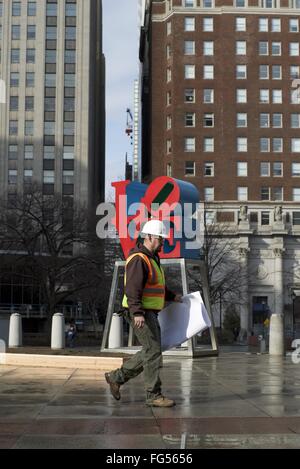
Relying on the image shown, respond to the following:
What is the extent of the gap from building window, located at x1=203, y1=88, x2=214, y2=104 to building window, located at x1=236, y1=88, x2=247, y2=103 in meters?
3.29

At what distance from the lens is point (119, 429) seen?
6422 mm

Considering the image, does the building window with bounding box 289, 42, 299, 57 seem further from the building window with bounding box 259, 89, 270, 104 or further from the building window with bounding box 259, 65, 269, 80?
the building window with bounding box 259, 89, 270, 104

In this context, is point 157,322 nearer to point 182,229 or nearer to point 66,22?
point 182,229

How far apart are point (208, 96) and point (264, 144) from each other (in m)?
9.81

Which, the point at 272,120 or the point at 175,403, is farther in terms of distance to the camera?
the point at 272,120

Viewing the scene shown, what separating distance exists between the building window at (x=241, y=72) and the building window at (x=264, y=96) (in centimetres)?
294

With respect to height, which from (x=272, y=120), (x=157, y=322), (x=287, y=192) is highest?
(x=272, y=120)

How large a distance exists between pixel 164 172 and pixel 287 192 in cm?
1637

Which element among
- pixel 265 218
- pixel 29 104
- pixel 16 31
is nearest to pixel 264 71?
pixel 265 218

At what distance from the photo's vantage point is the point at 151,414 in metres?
7.43

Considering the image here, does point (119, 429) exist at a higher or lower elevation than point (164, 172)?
lower

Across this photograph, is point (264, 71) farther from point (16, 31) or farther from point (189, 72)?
point (16, 31)

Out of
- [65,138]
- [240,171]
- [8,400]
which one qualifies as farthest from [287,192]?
[8,400]

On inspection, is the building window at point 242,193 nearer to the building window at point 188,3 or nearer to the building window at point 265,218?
the building window at point 265,218
